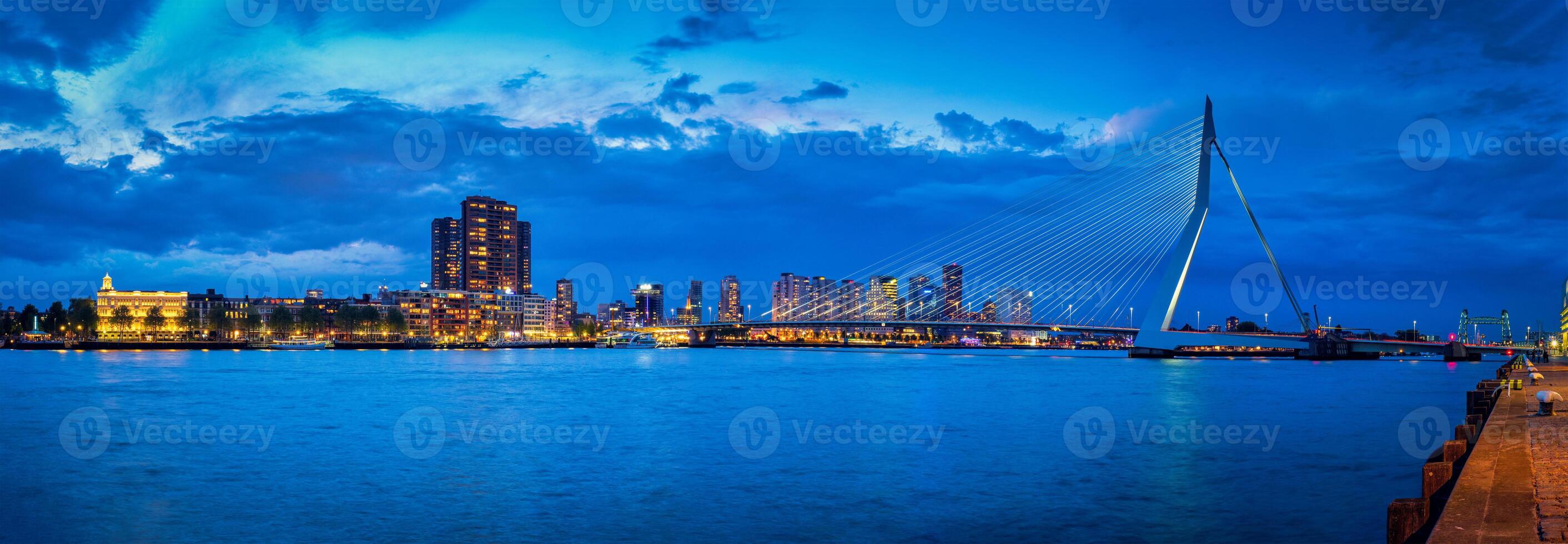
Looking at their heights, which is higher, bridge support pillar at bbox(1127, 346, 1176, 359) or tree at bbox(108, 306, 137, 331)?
tree at bbox(108, 306, 137, 331)

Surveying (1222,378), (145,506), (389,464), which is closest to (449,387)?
(389,464)

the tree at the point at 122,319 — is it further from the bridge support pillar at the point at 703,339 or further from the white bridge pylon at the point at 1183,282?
the white bridge pylon at the point at 1183,282

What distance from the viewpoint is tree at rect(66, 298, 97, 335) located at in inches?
5694

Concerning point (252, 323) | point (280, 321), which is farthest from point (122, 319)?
point (280, 321)

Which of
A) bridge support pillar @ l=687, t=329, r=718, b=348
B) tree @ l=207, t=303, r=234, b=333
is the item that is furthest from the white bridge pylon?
tree @ l=207, t=303, r=234, b=333

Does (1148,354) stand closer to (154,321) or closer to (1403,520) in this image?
(1403,520)

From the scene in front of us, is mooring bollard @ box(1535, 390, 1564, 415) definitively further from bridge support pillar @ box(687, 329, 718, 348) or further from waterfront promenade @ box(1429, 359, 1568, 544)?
bridge support pillar @ box(687, 329, 718, 348)

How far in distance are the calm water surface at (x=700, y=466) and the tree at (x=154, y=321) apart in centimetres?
12753

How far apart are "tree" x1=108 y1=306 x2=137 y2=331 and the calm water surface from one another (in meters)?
125

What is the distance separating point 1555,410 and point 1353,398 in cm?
2135

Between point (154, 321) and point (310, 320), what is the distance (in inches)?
844

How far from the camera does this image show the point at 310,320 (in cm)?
15850

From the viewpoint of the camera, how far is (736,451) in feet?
72.7

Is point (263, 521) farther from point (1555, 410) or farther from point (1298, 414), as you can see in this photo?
point (1298, 414)
